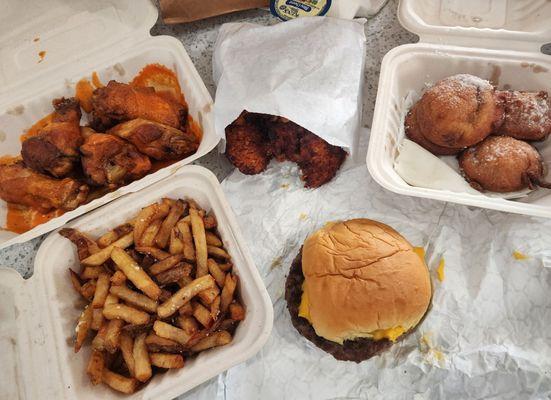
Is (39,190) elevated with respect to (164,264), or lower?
elevated

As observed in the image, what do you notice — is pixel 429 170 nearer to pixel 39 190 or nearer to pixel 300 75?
pixel 300 75

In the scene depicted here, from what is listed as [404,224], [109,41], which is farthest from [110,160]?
[404,224]

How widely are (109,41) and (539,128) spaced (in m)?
1.45

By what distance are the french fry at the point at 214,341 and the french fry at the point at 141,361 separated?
0.12 metres

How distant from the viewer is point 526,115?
1377 millimetres

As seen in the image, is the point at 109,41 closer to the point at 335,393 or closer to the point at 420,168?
the point at 420,168

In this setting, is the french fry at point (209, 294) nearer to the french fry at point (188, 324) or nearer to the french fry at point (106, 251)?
the french fry at point (188, 324)

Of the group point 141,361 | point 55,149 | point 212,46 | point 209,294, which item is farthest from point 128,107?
point 141,361

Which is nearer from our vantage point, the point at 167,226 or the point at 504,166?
the point at 504,166

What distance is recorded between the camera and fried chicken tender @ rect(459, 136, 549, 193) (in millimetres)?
1340

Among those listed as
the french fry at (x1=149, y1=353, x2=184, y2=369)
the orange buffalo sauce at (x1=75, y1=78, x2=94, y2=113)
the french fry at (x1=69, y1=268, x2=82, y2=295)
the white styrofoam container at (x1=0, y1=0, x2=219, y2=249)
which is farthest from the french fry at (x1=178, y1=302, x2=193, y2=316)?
the orange buffalo sauce at (x1=75, y1=78, x2=94, y2=113)

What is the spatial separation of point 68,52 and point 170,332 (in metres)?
1.10

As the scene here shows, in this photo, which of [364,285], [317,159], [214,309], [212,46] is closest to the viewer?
[364,285]

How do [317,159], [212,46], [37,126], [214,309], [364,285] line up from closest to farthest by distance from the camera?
[364,285]
[214,309]
[317,159]
[37,126]
[212,46]
